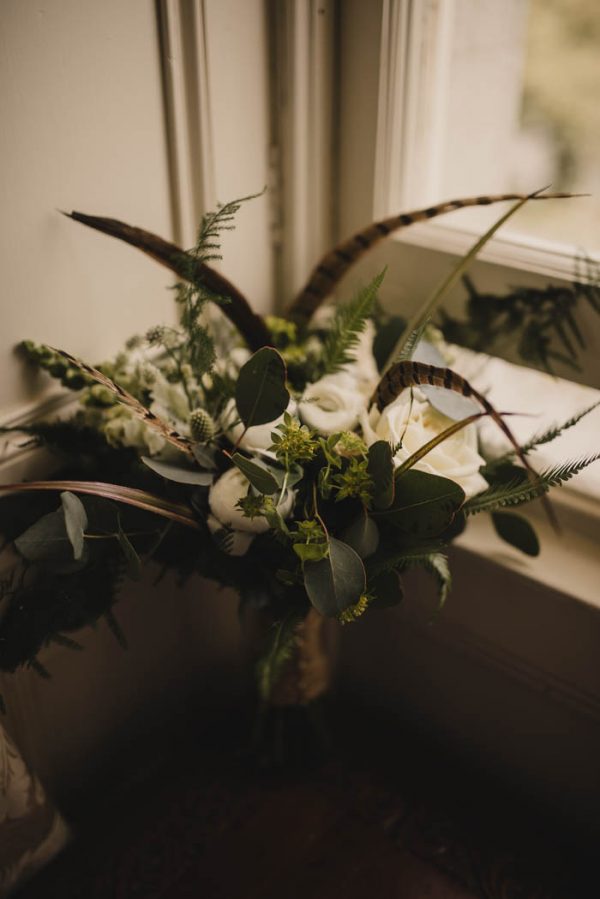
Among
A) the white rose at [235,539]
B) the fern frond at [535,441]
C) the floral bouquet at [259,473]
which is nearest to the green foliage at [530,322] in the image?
the floral bouquet at [259,473]

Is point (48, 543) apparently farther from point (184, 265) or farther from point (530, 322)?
point (530, 322)

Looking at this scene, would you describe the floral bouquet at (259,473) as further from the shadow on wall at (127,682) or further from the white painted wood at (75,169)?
the shadow on wall at (127,682)

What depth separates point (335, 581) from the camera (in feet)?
2.33

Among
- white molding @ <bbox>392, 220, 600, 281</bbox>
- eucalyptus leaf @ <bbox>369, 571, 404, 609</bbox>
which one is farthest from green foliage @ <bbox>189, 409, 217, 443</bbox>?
white molding @ <bbox>392, 220, 600, 281</bbox>

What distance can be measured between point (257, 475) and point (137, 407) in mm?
123

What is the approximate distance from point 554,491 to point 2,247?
2.42ft

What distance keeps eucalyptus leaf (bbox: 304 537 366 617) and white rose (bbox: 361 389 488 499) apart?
0.34 ft

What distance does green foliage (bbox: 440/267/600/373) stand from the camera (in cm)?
95

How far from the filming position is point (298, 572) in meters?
0.76

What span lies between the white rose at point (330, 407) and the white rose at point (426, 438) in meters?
0.02

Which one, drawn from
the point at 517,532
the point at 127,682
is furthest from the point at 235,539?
the point at 127,682

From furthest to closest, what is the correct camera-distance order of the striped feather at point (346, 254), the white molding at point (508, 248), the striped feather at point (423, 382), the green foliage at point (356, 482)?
the white molding at point (508, 248)
the striped feather at point (346, 254)
the green foliage at point (356, 482)
the striped feather at point (423, 382)

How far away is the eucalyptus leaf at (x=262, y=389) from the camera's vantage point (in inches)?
28.4

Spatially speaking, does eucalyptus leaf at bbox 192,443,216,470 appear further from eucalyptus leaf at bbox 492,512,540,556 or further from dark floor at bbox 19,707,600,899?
dark floor at bbox 19,707,600,899
